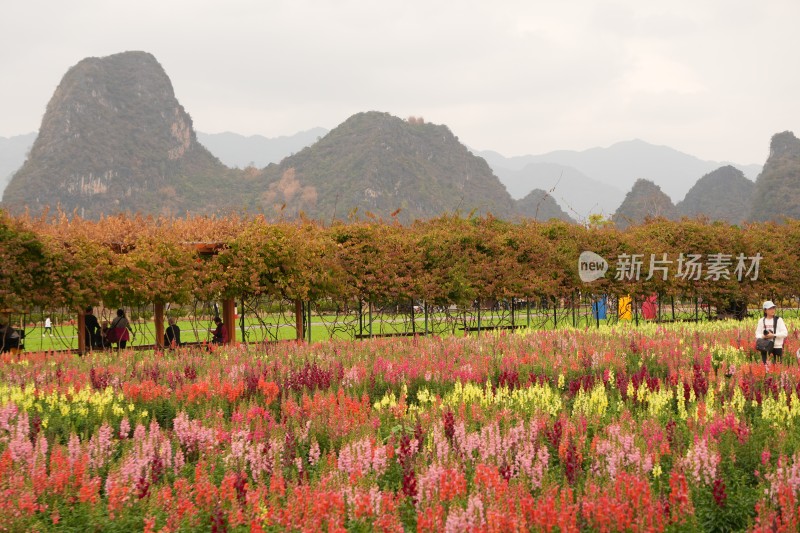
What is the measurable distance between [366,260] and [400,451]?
14102mm

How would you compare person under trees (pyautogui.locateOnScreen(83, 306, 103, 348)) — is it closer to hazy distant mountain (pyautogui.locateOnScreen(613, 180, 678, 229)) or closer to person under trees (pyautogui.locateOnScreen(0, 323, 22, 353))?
person under trees (pyautogui.locateOnScreen(0, 323, 22, 353))

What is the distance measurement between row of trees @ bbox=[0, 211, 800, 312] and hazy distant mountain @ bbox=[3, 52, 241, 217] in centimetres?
8898

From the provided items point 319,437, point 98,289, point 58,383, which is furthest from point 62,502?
point 98,289

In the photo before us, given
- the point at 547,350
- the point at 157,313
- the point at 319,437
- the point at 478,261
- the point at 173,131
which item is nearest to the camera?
the point at 319,437

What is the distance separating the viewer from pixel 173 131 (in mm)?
141000

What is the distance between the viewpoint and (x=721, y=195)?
393 feet

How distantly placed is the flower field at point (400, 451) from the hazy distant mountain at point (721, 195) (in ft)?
368

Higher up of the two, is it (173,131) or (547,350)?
(173,131)

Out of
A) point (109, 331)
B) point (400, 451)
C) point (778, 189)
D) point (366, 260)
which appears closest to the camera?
point (400, 451)

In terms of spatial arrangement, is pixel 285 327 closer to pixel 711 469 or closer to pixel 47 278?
pixel 47 278

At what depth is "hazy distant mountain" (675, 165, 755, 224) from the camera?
4515 inches

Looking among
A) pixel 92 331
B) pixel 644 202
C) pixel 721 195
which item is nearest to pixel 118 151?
pixel 644 202

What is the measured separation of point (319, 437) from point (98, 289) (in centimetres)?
1065

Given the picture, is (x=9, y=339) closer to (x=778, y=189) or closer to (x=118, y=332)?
(x=118, y=332)
